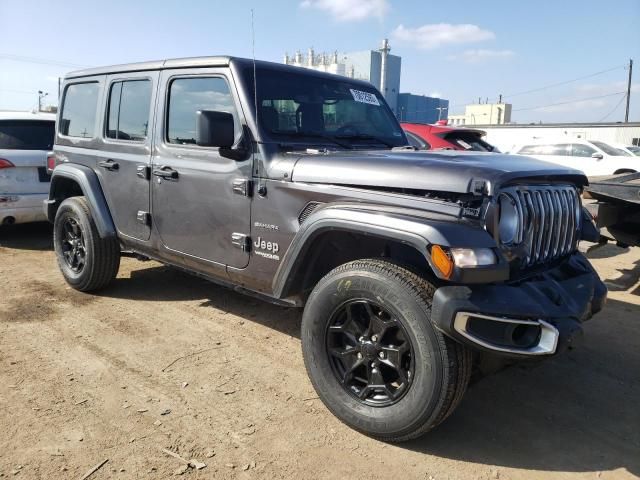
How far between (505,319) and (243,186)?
A: 1805mm

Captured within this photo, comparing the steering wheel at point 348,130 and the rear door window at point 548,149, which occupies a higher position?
the steering wheel at point 348,130

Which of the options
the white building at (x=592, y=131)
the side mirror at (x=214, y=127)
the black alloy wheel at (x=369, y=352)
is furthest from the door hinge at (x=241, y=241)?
the white building at (x=592, y=131)

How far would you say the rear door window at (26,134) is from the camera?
254 inches

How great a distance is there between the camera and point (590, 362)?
372 centimetres

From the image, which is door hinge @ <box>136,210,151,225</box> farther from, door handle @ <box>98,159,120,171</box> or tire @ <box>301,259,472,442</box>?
tire @ <box>301,259,472,442</box>

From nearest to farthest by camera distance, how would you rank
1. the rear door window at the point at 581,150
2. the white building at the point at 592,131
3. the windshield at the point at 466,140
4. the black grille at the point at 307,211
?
the black grille at the point at 307,211
the windshield at the point at 466,140
the rear door window at the point at 581,150
the white building at the point at 592,131

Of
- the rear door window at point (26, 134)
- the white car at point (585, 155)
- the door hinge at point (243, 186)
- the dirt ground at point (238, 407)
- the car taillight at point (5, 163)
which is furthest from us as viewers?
the white car at point (585, 155)

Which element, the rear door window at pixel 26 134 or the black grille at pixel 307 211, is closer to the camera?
the black grille at pixel 307 211

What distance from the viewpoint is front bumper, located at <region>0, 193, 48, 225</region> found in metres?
6.23

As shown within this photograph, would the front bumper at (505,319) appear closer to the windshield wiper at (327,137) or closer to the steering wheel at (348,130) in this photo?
the windshield wiper at (327,137)

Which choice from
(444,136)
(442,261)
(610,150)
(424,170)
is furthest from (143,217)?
(610,150)

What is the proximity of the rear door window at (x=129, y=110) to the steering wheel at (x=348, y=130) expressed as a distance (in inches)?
60.5

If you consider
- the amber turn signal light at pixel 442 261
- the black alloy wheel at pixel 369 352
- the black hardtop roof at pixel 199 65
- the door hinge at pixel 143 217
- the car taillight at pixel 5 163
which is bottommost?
the black alloy wheel at pixel 369 352

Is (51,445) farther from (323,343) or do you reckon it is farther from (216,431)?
(323,343)
